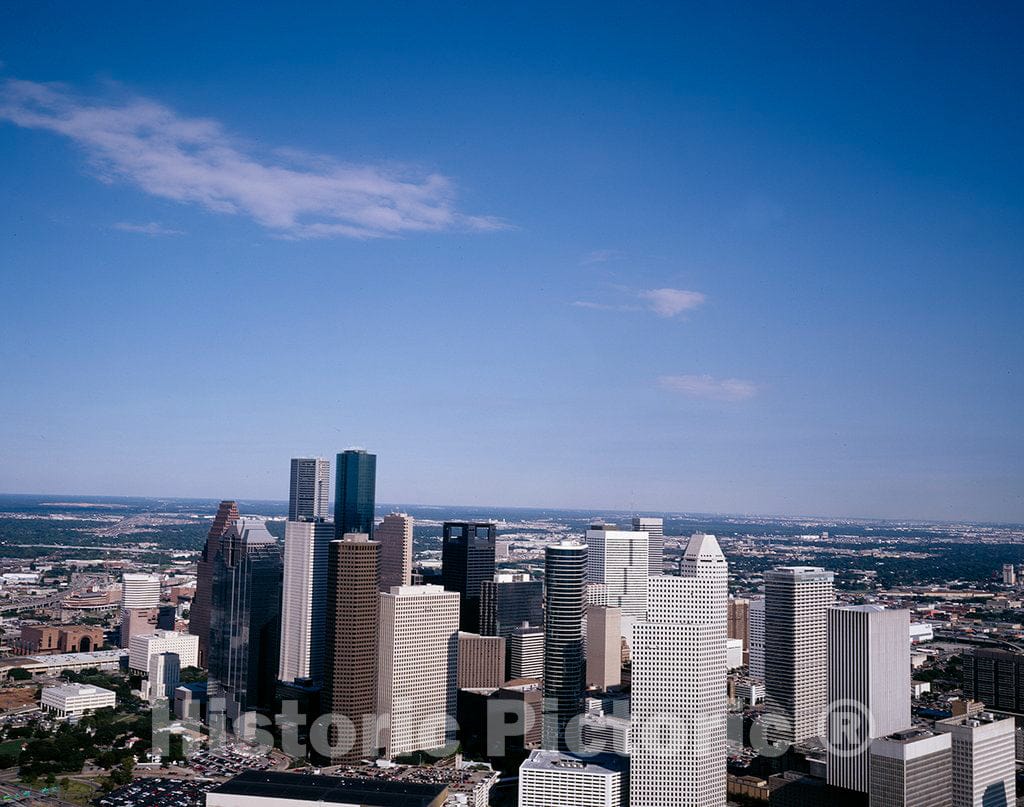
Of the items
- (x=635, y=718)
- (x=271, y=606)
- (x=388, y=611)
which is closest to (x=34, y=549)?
(x=271, y=606)

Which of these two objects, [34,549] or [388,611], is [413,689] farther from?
[34,549]

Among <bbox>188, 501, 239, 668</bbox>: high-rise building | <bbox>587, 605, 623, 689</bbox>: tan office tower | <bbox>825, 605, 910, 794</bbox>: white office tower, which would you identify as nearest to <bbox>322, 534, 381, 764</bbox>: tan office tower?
<bbox>587, 605, 623, 689</bbox>: tan office tower

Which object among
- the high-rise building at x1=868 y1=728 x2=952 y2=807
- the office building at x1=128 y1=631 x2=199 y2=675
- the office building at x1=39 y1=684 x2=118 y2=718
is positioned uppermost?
the high-rise building at x1=868 y1=728 x2=952 y2=807

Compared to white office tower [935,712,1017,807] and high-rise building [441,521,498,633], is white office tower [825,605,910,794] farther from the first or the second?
high-rise building [441,521,498,633]

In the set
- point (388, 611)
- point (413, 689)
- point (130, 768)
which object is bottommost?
point (130, 768)

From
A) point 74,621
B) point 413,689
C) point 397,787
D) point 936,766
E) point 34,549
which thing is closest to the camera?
point 936,766

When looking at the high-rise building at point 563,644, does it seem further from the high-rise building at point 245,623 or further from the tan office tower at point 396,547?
the tan office tower at point 396,547
